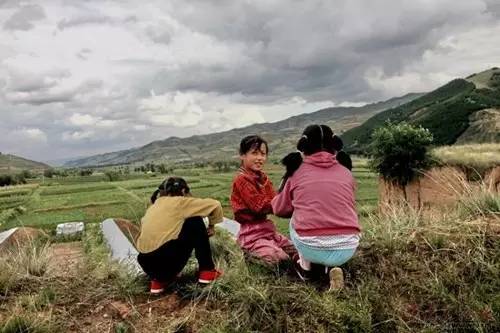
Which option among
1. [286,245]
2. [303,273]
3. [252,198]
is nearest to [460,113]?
[286,245]

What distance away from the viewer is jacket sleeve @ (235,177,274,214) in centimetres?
484

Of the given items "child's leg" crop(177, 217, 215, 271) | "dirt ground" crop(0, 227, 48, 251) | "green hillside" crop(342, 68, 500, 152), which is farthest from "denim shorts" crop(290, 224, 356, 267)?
"green hillside" crop(342, 68, 500, 152)

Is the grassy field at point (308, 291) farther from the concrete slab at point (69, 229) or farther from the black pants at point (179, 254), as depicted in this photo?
the concrete slab at point (69, 229)

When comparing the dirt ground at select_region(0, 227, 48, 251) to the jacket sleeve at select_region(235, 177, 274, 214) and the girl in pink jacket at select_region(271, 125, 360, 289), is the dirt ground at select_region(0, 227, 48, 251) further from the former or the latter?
the girl in pink jacket at select_region(271, 125, 360, 289)

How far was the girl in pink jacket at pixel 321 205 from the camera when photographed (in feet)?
13.3

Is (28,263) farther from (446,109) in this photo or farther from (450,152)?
(446,109)

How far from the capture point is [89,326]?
398 cm

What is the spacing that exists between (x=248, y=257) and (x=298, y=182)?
1022 mm

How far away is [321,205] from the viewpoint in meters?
4.06

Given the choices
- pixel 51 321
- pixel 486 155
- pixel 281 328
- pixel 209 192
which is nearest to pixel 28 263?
pixel 51 321

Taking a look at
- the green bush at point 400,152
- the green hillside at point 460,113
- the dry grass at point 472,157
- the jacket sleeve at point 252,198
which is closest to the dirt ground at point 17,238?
the jacket sleeve at point 252,198

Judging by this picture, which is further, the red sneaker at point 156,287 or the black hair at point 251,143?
the black hair at point 251,143

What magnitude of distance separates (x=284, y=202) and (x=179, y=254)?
3.40 feet

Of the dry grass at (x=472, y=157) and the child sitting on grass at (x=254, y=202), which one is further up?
the child sitting on grass at (x=254, y=202)
